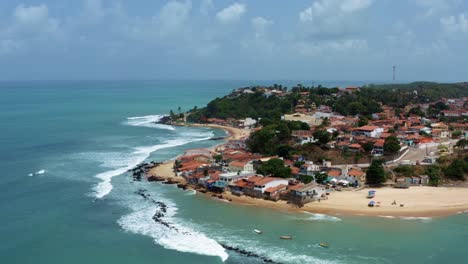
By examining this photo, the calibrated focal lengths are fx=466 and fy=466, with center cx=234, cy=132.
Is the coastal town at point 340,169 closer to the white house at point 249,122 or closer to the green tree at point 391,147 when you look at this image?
the green tree at point 391,147

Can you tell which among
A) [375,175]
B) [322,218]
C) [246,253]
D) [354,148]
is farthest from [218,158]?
[246,253]

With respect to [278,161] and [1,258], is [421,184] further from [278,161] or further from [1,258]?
[1,258]

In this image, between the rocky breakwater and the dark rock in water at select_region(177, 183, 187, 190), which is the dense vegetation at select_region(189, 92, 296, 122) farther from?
the dark rock in water at select_region(177, 183, 187, 190)

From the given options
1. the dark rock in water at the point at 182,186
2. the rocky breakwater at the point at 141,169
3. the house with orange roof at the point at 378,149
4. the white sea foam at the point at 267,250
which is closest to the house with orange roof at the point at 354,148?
the house with orange roof at the point at 378,149

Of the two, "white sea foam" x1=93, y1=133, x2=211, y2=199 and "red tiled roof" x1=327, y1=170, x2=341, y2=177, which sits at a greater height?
"red tiled roof" x1=327, y1=170, x2=341, y2=177

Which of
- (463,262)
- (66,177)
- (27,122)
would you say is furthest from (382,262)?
(27,122)

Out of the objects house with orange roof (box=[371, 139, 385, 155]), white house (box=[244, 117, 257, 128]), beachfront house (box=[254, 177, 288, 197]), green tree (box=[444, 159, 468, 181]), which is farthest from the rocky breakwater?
white house (box=[244, 117, 257, 128])

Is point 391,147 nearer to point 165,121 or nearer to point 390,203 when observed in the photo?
point 390,203

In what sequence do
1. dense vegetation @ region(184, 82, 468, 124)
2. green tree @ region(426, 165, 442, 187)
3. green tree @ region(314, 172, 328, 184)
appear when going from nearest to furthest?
green tree @ region(314, 172, 328, 184)
green tree @ region(426, 165, 442, 187)
dense vegetation @ region(184, 82, 468, 124)
